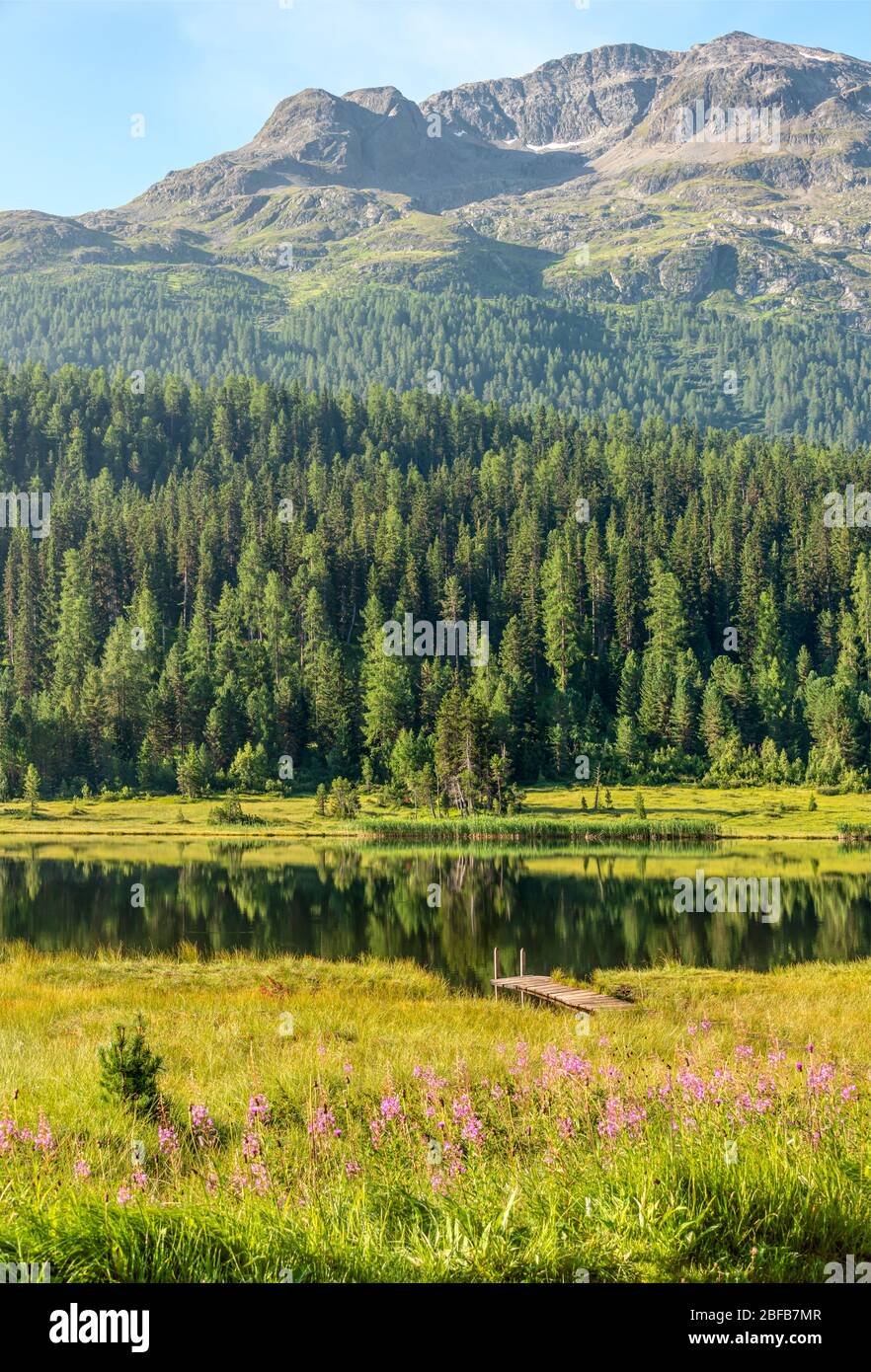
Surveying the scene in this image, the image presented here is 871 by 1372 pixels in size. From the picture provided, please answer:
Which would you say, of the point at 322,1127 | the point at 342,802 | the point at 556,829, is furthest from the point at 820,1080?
the point at 342,802

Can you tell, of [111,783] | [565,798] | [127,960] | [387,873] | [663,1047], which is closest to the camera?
[663,1047]

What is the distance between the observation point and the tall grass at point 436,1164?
8352 mm

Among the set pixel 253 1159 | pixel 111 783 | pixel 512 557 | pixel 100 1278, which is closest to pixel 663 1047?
pixel 253 1159

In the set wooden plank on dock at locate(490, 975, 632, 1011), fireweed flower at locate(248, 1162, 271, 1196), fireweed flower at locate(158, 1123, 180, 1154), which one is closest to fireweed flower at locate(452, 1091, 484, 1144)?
fireweed flower at locate(248, 1162, 271, 1196)

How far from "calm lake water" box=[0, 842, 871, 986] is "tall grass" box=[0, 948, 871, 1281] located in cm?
2257

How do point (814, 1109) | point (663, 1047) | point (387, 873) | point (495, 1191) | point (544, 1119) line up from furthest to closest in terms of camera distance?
point (387, 873)
point (663, 1047)
point (544, 1119)
point (814, 1109)
point (495, 1191)

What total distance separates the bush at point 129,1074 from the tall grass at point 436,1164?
34cm

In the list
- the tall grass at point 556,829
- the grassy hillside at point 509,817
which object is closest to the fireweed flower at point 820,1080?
the tall grass at point 556,829

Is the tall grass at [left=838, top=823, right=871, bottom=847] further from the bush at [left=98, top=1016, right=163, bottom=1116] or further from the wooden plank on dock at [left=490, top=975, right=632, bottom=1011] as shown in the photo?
the bush at [left=98, top=1016, right=163, bottom=1116]

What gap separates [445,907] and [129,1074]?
159 ft

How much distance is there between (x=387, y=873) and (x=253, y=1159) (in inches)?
2768

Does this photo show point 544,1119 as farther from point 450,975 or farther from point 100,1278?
point 450,975

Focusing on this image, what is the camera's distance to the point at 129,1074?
16.1 meters

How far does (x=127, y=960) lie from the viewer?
41.1 metres
